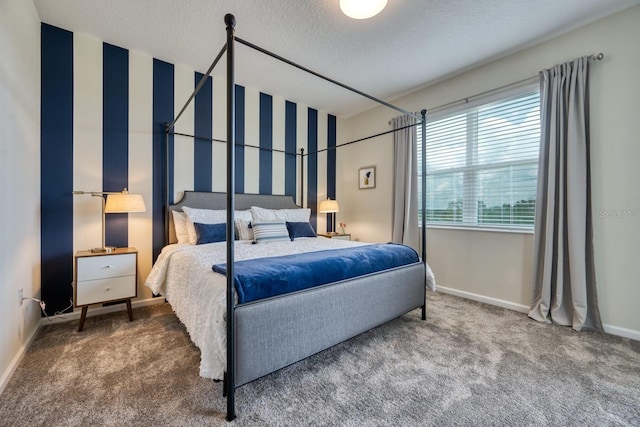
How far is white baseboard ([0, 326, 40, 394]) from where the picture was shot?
5.07 feet

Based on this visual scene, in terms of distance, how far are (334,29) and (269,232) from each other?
203cm

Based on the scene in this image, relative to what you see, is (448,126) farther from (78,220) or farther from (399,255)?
(78,220)

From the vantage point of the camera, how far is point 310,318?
1695 millimetres

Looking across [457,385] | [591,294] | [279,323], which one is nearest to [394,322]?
[457,385]

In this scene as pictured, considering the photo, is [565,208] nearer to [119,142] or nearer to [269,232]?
[269,232]

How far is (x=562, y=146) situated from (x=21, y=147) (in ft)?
14.1

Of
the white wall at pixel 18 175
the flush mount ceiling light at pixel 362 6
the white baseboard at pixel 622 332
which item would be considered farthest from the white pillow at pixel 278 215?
the white baseboard at pixel 622 332

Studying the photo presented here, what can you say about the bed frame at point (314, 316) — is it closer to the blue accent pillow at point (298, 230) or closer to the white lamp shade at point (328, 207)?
the blue accent pillow at point (298, 230)

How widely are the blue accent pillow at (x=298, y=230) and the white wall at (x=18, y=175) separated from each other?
222 centimetres

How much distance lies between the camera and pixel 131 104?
2850 mm

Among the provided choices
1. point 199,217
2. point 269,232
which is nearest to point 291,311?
point 269,232

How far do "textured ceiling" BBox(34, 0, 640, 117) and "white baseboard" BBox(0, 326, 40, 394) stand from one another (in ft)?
8.56

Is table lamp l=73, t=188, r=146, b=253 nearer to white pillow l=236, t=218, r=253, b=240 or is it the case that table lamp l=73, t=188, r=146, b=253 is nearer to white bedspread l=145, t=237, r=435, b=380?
white bedspread l=145, t=237, r=435, b=380

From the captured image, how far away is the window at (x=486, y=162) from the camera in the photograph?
2.77 m
